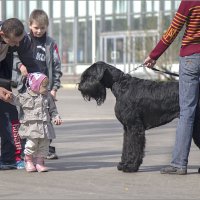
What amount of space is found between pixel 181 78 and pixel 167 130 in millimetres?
6116

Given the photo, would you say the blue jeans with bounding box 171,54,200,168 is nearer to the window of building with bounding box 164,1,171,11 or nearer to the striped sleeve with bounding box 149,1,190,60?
the striped sleeve with bounding box 149,1,190,60

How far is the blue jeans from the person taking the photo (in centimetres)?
801

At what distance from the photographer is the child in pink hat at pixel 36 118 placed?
8383 mm

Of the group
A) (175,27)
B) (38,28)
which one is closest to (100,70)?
(175,27)

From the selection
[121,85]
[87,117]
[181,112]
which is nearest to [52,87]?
[121,85]

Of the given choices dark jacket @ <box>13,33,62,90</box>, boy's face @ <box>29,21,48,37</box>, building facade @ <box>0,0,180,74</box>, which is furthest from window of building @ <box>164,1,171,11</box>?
boy's face @ <box>29,21,48,37</box>

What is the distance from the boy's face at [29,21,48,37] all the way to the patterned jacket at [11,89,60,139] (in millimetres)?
1306

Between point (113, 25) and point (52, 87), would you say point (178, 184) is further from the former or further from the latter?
point (113, 25)

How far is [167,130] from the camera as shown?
555 inches

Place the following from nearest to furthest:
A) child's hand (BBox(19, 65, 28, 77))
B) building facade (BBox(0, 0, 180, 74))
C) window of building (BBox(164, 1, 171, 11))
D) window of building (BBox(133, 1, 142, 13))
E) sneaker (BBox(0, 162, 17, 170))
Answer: sneaker (BBox(0, 162, 17, 170)) → child's hand (BBox(19, 65, 28, 77)) → window of building (BBox(164, 1, 171, 11)) → building facade (BBox(0, 0, 180, 74)) → window of building (BBox(133, 1, 142, 13))

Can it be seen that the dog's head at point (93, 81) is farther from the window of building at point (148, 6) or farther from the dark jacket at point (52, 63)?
the window of building at point (148, 6)

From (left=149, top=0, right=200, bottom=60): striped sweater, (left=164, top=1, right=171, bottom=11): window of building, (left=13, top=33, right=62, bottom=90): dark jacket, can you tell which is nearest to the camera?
(left=149, top=0, right=200, bottom=60): striped sweater

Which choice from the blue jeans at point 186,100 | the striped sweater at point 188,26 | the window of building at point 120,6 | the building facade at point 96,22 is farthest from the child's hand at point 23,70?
the window of building at point 120,6

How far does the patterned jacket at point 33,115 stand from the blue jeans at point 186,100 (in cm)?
142
